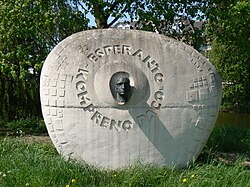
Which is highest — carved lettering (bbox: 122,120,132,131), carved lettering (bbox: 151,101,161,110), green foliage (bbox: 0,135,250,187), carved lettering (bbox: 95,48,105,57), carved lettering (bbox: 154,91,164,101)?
carved lettering (bbox: 95,48,105,57)

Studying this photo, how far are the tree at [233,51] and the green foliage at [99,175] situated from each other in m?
5.29

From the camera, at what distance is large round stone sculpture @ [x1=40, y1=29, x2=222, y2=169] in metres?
5.15

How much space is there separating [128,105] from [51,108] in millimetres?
954

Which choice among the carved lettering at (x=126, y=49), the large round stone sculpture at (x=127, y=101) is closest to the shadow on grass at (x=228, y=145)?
the large round stone sculpture at (x=127, y=101)

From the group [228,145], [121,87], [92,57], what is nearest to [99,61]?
[92,57]

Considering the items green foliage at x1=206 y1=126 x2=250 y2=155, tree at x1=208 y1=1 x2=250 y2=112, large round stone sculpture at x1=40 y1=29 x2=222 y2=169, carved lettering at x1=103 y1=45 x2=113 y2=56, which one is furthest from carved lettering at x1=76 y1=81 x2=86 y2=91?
tree at x1=208 y1=1 x2=250 y2=112

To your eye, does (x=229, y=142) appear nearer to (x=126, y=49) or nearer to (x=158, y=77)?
(x=158, y=77)

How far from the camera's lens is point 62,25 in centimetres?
955

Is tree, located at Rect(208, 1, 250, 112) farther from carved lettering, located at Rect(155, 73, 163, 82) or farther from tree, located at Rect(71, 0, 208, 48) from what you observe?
carved lettering, located at Rect(155, 73, 163, 82)

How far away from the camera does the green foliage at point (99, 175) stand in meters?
4.37

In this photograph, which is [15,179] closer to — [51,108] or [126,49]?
[51,108]

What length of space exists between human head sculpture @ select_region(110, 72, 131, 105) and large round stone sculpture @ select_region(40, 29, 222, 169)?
42mm

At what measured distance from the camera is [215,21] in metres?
9.79

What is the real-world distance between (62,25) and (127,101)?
16.2 ft
